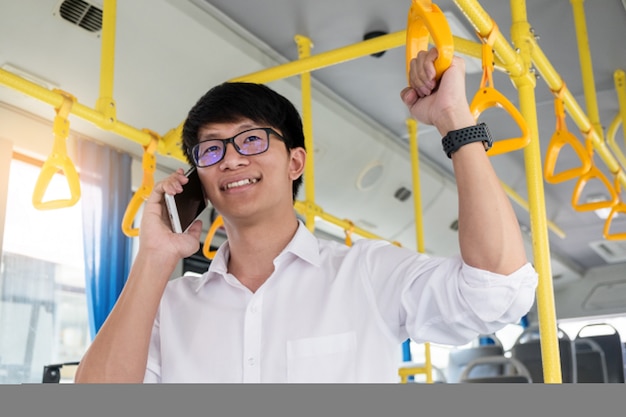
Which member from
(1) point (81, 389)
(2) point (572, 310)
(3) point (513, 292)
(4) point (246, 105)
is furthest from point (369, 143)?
(2) point (572, 310)

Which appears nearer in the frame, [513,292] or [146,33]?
[513,292]

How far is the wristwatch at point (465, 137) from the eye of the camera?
50.3 inches

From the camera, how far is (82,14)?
11.2 feet

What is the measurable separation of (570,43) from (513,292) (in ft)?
12.5

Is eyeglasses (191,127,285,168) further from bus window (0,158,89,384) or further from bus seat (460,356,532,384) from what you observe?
bus seat (460,356,532,384)

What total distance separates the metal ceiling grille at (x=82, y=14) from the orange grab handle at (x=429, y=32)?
2.33m

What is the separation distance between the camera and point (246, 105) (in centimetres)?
177

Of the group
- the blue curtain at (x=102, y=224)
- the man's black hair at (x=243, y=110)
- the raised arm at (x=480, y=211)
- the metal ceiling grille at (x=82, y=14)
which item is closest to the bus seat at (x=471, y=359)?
the blue curtain at (x=102, y=224)

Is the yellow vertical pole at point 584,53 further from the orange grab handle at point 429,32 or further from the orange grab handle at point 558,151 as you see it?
the orange grab handle at point 429,32

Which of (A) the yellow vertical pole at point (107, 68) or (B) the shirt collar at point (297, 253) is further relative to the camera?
(A) the yellow vertical pole at point (107, 68)

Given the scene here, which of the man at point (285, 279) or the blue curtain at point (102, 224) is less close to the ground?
the blue curtain at point (102, 224)

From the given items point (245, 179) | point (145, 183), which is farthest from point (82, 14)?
point (245, 179)

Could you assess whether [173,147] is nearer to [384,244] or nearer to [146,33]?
[146,33]

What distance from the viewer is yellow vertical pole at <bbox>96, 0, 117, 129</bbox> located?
8.41 feet
